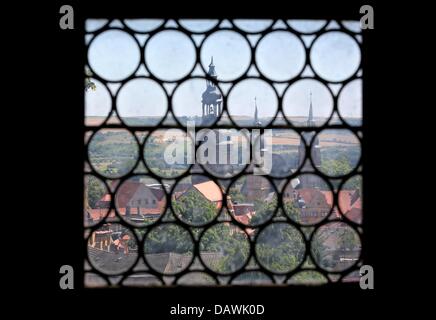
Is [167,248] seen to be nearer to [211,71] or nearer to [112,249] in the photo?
[112,249]

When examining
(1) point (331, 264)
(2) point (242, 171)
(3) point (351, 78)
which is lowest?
(1) point (331, 264)

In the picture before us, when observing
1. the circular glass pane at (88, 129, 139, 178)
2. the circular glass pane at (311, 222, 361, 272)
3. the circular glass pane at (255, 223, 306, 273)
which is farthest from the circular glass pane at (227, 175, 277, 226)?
the circular glass pane at (88, 129, 139, 178)

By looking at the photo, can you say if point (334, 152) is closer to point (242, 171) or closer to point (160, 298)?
point (242, 171)

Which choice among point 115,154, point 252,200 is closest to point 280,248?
point 252,200

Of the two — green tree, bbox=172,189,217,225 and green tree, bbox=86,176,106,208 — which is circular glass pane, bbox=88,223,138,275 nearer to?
green tree, bbox=86,176,106,208

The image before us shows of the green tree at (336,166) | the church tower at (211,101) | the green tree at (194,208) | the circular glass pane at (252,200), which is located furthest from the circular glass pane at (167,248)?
the green tree at (336,166)

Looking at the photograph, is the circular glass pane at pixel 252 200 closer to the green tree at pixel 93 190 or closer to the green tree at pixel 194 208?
the green tree at pixel 194 208
